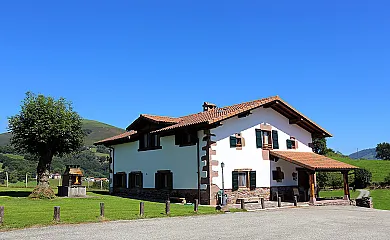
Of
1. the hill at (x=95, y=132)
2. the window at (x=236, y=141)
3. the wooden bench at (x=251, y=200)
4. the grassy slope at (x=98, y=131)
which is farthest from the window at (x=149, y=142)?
the grassy slope at (x=98, y=131)

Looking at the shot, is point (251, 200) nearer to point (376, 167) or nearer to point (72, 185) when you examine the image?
point (72, 185)

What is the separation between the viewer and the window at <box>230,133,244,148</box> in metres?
24.2

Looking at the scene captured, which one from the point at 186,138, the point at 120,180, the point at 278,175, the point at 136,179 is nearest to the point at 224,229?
the point at 186,138

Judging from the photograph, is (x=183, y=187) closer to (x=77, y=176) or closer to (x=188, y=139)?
(x=188, y=139)

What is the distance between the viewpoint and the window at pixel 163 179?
25.8 m

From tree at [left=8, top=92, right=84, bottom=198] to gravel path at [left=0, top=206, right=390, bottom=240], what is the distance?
15.3 meters

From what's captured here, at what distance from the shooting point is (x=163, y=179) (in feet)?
87.4

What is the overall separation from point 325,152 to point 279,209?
4249 cm

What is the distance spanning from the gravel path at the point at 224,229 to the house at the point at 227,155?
21.0 ft

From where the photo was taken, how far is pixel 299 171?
28.0m

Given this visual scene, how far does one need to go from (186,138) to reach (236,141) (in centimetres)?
302

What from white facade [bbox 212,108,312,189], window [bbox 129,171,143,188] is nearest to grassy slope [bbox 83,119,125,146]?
window [bbox 129,171,143,188]

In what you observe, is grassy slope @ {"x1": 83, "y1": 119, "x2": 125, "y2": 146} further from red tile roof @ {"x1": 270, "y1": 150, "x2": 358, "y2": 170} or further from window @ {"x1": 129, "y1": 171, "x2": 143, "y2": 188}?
red tile roof @ {"x1": 270, "y1": 150, "x2": 358, "y2": 170}

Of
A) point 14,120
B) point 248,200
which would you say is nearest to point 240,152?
point 248,200
